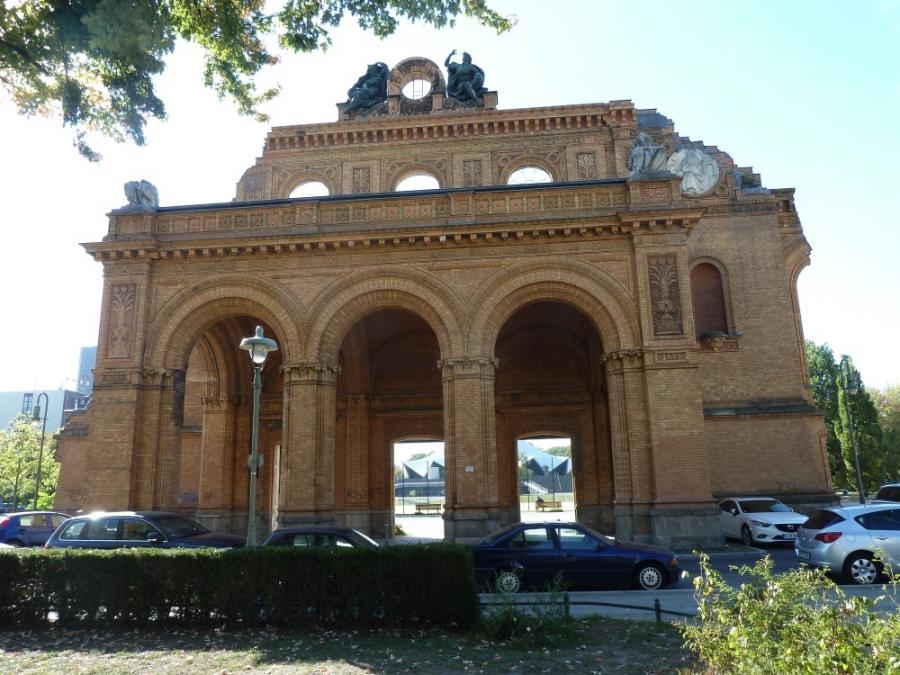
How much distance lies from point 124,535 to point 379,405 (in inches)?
513

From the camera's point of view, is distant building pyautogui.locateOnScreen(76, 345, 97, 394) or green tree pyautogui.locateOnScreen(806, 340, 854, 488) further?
distant building pyautogui.locateOnScreen(76, 345, 97, 394)

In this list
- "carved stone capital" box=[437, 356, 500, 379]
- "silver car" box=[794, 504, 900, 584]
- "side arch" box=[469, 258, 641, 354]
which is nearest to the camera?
"silver car" box=[794, 504, 900, 584]

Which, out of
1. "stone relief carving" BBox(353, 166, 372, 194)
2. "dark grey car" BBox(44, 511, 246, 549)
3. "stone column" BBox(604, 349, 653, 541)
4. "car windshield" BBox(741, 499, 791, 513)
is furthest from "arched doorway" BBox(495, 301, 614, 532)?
"dark grey car" BBox(44, 511, 246, 549)

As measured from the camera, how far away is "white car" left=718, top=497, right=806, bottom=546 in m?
18.4

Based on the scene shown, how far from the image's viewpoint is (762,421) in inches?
903

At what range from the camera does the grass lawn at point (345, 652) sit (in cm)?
695

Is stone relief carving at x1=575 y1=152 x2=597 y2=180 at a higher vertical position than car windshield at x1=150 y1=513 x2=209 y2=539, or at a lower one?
higher

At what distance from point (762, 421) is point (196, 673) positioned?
21.1 m

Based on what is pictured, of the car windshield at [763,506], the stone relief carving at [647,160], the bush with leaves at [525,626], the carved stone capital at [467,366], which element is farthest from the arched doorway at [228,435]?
the car windshield at [763,506]

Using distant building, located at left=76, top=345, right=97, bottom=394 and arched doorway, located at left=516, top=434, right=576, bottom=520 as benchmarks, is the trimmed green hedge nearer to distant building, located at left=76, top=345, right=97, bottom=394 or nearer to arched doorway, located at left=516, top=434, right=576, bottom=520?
arched doorway, located at left=516, top=434, right=576, bottom=520

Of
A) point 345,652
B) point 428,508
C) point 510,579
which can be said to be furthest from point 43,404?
point 345,652

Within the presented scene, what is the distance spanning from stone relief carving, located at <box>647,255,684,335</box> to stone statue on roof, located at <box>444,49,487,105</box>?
1469 cm

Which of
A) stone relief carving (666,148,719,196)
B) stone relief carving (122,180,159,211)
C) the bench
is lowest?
the bench

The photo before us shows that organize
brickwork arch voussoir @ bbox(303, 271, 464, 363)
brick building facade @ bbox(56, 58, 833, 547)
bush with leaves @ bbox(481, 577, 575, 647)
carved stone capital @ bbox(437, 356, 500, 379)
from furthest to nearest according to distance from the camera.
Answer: brickwork arch voussoir @ bbox(303, 271, 464, 363) → carved stone capital @ bbox(437, 356, 500, 379) → brick building facade @ bbox(56, 58, 833, 547) → bush with leaves @ bbox(481, 577, 575, 647)
